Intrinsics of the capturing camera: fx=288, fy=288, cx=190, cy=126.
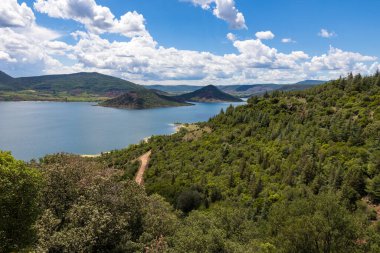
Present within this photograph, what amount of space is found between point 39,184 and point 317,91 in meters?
109

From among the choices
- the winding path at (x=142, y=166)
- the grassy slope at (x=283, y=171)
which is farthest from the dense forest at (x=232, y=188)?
the winding path at (x=142, y=166)

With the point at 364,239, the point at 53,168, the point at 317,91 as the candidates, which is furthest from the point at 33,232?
the point at 317,91

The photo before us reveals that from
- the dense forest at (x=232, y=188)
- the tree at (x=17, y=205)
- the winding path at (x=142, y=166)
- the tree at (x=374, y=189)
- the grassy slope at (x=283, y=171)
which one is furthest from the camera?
the winding path at (x=142, y=166)

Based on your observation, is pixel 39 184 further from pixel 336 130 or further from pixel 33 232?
pixel 336 130

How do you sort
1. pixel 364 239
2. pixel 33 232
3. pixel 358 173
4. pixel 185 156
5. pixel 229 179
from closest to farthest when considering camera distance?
1. pixel 33 232
2. pixel 364 239
3. pixel 358 173
4. pixel 229 179
5. pixel 185 156

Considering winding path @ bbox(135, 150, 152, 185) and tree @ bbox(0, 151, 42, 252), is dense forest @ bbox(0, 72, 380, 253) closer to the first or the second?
tree @ bbox(0, 151, 42, 252)

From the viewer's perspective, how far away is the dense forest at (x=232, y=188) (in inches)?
917

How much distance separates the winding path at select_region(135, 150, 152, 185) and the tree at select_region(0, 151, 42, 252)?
53.7 m

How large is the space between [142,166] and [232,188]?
130ft

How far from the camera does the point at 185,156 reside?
91.8 meters

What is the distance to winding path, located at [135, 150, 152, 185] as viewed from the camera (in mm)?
83444

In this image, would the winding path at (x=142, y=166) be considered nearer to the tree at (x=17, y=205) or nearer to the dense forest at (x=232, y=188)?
the dense forest at (x=232, y=188)

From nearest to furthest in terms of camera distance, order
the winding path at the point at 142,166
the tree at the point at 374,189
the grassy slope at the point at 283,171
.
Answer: the grassy slope at the point at 283,171 < the tree at the point at 374,189 < the winding path at the point at 142,166

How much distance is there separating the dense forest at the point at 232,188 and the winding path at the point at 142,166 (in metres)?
2.24
